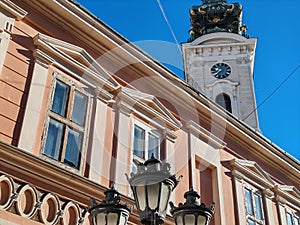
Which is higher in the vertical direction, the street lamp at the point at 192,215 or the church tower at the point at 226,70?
the church tower at the point at 226,70

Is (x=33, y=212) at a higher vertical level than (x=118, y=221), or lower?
higher

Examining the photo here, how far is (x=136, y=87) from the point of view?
33.9ft

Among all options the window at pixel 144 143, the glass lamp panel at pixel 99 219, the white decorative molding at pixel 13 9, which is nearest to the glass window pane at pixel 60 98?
the white decorative molding at pixel 13 9

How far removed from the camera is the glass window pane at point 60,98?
8.34 meters

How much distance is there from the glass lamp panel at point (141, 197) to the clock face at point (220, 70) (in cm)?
2866

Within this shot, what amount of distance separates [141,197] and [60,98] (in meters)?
3.84

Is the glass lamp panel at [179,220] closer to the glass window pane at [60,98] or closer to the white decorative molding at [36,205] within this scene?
the white decorative molding at [36,205]

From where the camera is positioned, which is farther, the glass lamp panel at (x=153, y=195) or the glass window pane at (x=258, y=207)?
the glass window pane at (x=258, y=207)

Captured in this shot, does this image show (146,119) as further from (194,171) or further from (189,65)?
(189,65)

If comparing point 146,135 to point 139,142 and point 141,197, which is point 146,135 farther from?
point 141,197

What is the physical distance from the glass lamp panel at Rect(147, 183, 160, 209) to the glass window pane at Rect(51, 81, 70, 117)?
363cm

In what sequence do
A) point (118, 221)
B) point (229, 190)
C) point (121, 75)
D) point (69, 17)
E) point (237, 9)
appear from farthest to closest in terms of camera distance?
point (237, 9), point (229, 190), point (121, 75), point (69, 17), point (118, 221)

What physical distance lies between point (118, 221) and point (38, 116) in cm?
336

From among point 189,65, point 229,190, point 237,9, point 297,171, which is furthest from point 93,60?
point 237,9
